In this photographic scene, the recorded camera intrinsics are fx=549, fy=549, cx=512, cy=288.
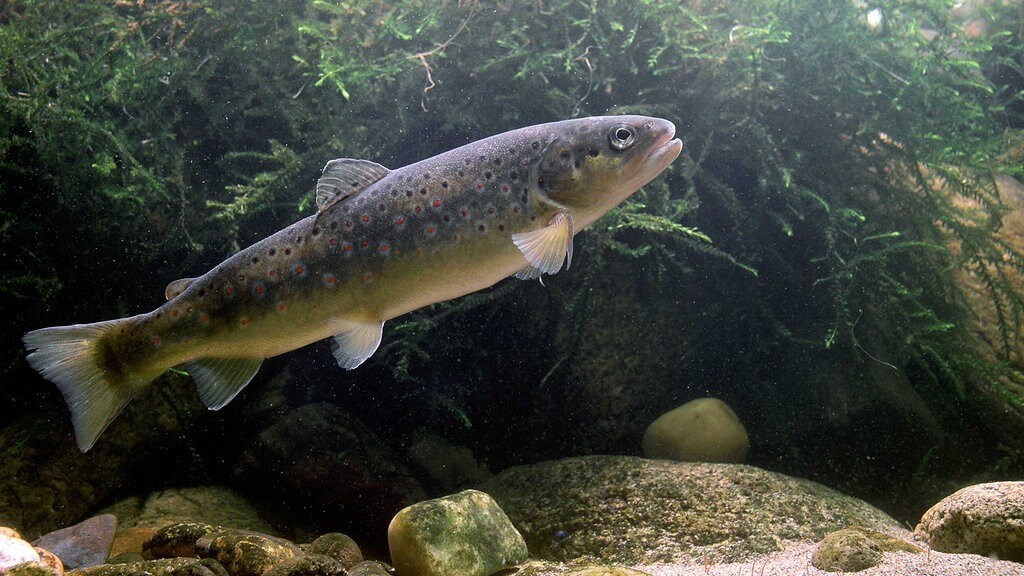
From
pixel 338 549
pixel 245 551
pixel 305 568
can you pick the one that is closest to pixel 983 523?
pixel 305 568

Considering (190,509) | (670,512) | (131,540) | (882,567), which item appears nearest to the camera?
(882,567)

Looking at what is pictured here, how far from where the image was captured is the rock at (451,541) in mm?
2912

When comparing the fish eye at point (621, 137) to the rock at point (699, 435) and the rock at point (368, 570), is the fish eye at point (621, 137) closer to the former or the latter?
the rock at point (368, 570)

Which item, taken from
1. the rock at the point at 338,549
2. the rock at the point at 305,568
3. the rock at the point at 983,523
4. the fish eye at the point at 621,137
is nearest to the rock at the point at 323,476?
the rock at the point at 338,549

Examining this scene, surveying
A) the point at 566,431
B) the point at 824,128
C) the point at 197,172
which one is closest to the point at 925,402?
the point at 824,128

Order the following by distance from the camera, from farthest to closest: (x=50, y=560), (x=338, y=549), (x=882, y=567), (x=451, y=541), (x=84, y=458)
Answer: (x=84, y=458) → (x=338, y=549) → (x=451, y=541) → (x=50, y=560) → (x=882, y=567)

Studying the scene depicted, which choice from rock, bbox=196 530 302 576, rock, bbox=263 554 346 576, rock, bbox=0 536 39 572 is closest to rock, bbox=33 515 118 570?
rock, bbox=0 536 39 572

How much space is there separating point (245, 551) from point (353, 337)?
1153 millimetres

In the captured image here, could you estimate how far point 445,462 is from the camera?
515 centimetres

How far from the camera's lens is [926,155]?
5086 millimetres

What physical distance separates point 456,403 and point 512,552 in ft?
6.92

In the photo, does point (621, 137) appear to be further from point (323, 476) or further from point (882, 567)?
point (323, 476)

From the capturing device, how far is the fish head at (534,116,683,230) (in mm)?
2869

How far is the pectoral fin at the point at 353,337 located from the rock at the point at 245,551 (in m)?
0.97
